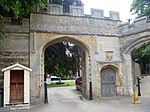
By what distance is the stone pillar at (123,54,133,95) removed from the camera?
12.8 m

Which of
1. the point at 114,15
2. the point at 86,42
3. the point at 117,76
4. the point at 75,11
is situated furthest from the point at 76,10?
the point at 117,76

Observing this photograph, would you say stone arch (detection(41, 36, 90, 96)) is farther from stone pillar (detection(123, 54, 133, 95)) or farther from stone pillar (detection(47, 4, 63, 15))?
stone pillar (detection(123, 54, 133, 95))

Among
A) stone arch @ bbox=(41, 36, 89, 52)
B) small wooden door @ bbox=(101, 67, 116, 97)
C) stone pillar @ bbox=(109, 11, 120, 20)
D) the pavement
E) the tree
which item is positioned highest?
the tree

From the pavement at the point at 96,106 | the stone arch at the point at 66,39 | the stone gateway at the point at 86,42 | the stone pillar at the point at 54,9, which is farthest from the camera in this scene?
the stone pillar at the point at 54,9

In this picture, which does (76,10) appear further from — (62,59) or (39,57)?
(62,59)

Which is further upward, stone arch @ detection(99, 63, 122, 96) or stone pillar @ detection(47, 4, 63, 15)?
stone pillar @ detection(47, 4, 63, 15)

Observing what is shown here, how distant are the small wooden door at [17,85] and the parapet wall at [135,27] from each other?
745 centimetres

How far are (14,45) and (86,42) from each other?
4624 millimetres

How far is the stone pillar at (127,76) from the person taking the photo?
1284cm

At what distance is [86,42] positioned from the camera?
1245cm

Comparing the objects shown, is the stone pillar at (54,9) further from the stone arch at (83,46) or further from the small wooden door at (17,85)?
the small wooden door at (17,85)

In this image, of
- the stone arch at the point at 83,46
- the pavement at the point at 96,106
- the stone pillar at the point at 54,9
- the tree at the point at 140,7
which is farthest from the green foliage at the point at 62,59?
the tree at the point at 140,7

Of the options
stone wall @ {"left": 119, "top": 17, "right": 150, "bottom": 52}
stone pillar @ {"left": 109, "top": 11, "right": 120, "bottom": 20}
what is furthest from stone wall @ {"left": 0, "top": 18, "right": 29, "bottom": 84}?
stone wall @ {"left": 119, "top": 17, "right": 150, "bottom": 52}

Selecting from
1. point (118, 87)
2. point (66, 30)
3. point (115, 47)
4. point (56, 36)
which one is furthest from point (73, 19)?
point (118, 87)
